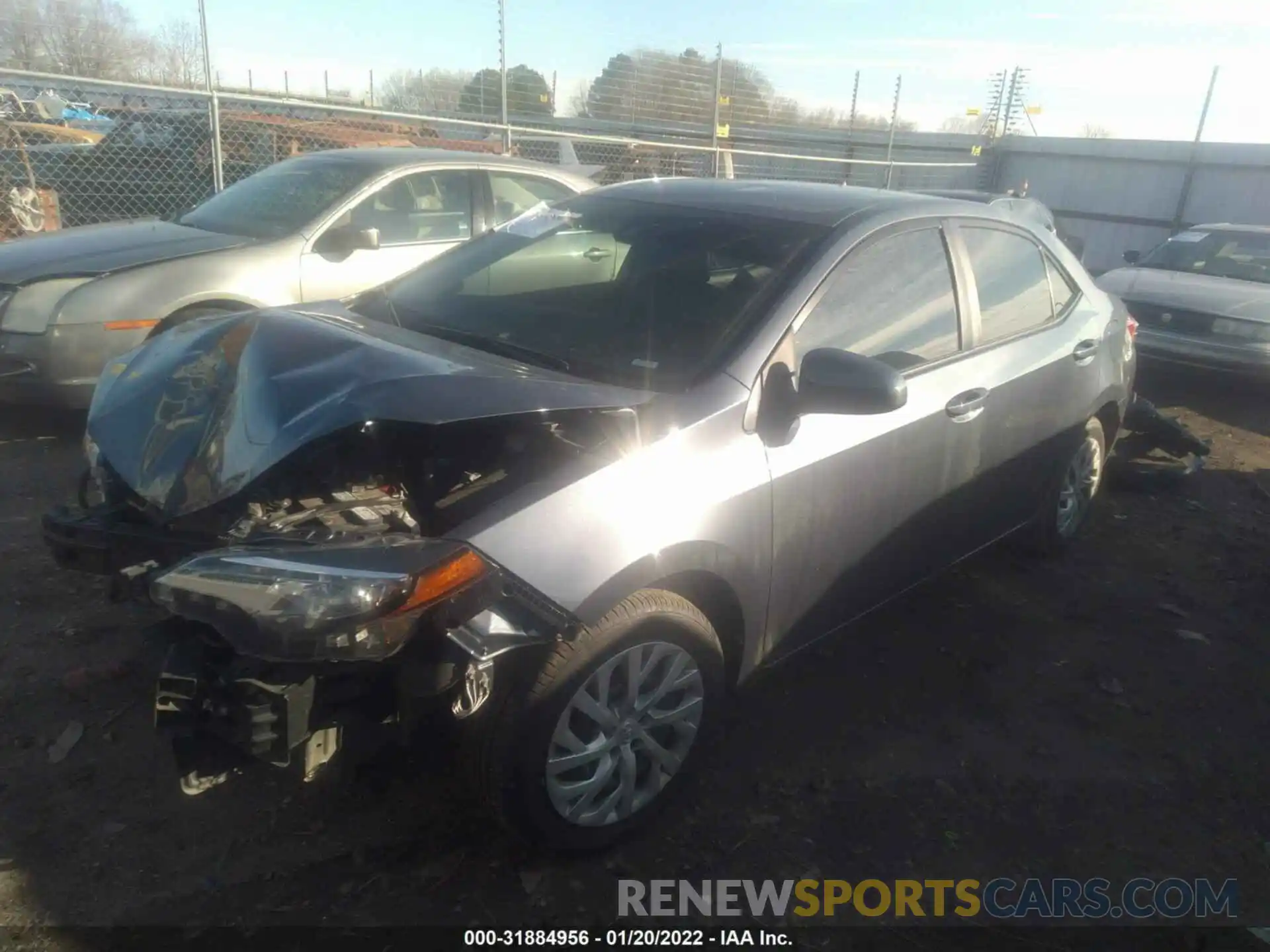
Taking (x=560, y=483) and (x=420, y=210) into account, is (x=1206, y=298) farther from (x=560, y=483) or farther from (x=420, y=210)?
(x=560, y=483)

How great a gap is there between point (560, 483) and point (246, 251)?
4.08m

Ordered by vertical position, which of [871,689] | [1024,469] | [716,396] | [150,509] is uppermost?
[716,396]

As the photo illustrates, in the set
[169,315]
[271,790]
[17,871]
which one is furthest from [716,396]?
[169,315]

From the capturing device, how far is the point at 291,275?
5707 millimetres

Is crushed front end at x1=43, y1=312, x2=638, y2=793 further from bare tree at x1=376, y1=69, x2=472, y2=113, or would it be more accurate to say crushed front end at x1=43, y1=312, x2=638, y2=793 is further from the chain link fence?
bare tree at x1=376, y1=69, x2=472, y2=113

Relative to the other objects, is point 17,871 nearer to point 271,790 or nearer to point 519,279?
point 271,790

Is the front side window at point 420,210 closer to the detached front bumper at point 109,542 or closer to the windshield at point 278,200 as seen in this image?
the windshield at point 278,200

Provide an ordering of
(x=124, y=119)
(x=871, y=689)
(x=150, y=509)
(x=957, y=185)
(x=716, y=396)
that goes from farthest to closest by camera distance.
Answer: (x=957, y=185), (x=124, y=119), (x=871, y=689), (x=716, y=396), (x=150, y=509)

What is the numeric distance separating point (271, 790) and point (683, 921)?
1.26m

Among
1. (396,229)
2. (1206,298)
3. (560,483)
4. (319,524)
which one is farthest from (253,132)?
(1206,298)

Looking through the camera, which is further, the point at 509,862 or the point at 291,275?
the point at 291,275

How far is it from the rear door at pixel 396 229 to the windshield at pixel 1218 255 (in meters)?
6.71

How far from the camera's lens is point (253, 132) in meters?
9.32

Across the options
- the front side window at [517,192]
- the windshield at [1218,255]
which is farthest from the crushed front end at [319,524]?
the windshield at [1218,255]
